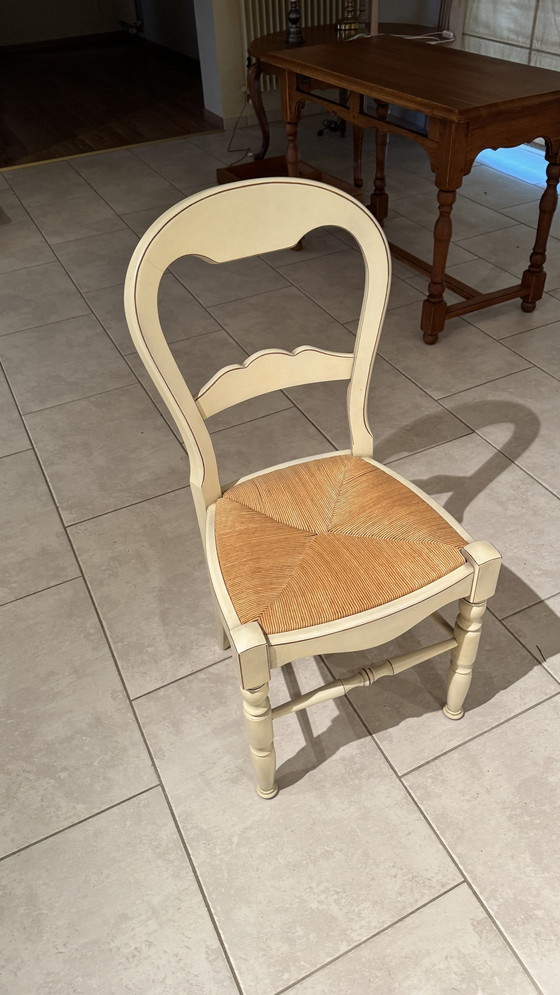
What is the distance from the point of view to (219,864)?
48.7 inches

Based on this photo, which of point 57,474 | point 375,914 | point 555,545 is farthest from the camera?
point 57,474

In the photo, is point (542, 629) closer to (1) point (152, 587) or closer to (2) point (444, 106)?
(1) point (152, 587)

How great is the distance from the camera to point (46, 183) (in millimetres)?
4141

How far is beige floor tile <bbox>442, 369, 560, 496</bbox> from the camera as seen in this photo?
2041mm

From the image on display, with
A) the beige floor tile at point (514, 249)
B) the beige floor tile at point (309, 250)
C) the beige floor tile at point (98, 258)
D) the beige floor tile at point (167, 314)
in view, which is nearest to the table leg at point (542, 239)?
the beige floor tile at point (514, 249)

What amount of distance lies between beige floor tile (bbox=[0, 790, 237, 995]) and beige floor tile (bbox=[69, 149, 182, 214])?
3166mm

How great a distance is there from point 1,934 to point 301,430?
4.78 feet

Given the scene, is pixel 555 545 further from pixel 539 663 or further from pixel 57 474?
pixel 57 474

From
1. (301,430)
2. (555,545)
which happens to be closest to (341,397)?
(301,430)

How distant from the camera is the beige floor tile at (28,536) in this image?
1773mm

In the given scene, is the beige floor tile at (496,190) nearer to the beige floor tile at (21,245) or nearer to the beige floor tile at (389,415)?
the beige floor tile at (389,415)

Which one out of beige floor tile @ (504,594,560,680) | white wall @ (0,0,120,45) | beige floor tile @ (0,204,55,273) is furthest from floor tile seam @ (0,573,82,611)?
white wall @ (0,0,120,45)

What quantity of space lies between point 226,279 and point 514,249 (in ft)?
4.05

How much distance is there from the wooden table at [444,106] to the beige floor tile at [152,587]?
4.01 feet
